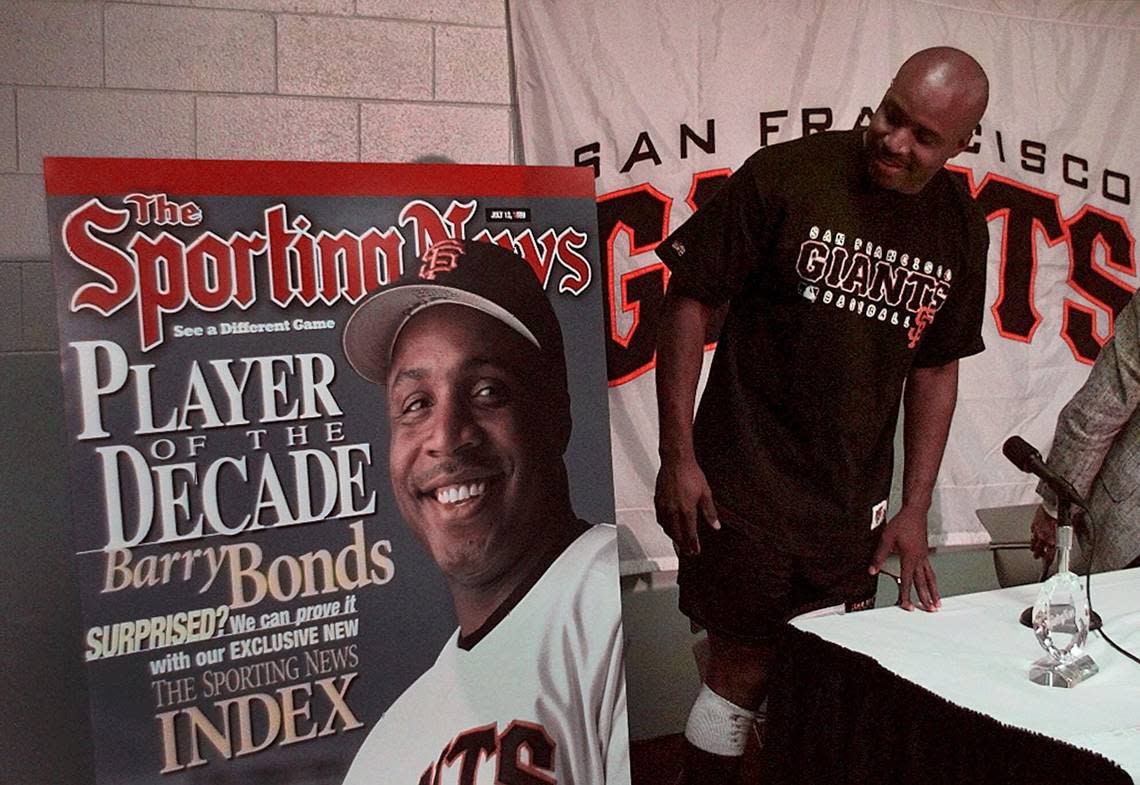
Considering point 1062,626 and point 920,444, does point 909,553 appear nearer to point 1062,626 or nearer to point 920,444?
point 920,444

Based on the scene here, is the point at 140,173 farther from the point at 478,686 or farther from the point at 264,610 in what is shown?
the point at 478,686

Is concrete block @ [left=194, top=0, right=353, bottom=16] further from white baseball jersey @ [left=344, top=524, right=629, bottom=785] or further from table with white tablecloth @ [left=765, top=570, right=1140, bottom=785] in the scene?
table with white tablecloth @ [left=765, top=570, right=1140, bottom=785]

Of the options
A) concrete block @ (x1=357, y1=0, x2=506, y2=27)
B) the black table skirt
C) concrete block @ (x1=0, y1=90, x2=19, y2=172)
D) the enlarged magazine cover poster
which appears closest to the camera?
the black table skirt

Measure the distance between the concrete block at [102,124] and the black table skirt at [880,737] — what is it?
1629mm

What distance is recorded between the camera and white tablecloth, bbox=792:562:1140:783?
4.05ft

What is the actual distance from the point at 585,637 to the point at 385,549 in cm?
43

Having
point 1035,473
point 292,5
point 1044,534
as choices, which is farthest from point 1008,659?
point 292,5

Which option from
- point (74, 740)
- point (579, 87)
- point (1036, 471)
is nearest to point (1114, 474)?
point (1036, 471)

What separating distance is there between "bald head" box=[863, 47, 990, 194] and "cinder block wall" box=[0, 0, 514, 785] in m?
1.16

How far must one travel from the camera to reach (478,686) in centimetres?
181

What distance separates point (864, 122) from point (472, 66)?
1070 mm

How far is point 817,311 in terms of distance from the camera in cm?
194

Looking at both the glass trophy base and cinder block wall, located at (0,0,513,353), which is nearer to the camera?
the glass trophy base

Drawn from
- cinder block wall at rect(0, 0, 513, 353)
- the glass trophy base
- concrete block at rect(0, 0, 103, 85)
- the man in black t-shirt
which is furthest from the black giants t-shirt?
concrete block at rect(0, 0, 103, 85)
